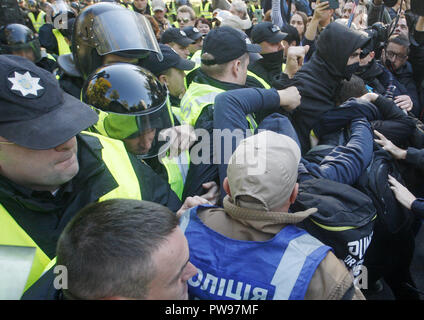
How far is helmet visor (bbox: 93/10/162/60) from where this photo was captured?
7.62ft

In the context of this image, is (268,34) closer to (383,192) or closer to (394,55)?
(394,55)

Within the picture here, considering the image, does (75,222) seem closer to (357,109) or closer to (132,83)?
(132,83)

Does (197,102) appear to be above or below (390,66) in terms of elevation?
above

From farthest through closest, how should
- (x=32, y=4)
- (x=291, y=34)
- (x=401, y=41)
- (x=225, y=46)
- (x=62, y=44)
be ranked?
1. (x=32, y=4)
2. (x=62, y=44)
3. (x=291, y=34)
4. (x=401, y=41)
5. (x=225, y=46)

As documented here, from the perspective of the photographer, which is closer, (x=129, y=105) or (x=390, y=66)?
(x=129, y=105)

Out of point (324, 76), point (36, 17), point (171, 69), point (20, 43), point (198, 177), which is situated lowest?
point (36, 17)

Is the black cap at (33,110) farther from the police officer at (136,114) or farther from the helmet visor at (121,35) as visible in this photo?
the helmet visor at (121,35)

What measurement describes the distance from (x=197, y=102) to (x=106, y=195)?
0.92 m

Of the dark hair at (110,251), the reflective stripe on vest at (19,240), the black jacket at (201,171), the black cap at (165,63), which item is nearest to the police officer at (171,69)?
the black cap at (165,63)

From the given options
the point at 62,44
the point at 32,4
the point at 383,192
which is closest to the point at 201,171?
the point at 383,192

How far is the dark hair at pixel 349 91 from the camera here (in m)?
2.30

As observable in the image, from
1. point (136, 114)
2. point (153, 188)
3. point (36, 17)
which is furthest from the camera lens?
point (36, 17)

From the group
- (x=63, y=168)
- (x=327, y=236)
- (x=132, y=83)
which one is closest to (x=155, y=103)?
(x=132, y=83)

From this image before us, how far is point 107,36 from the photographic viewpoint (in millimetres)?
2344
